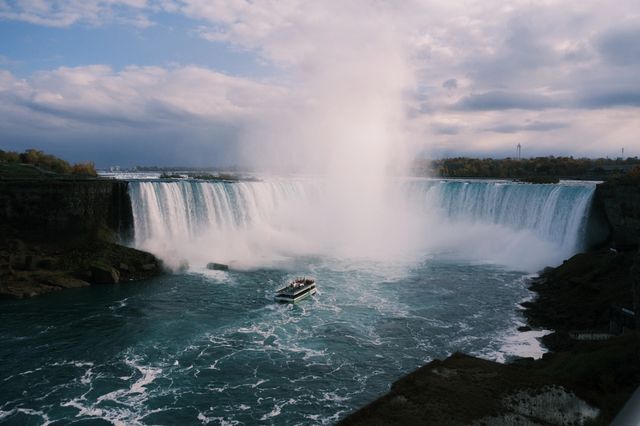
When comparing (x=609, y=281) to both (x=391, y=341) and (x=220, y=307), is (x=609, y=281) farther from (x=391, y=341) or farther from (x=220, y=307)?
(x=220, y=307)

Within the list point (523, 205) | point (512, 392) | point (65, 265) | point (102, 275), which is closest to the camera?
point (512, 392)

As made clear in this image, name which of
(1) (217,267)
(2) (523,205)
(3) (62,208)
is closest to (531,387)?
(1) (217,267)

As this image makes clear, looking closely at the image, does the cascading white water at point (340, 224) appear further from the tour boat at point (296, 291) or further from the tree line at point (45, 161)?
the tree line at point (45, 161)

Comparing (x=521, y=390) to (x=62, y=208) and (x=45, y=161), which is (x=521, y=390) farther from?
(x=45, y=161)

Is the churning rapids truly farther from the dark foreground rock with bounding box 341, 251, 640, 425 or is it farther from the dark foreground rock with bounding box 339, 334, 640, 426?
the dark foreground rock with bounding box 339, 334, 640, 426

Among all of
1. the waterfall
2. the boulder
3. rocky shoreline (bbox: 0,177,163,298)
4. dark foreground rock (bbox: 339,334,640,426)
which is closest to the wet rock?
rocky shoreline (bbox: 0,177,163,298)

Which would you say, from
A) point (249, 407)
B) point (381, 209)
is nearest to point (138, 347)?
point (249, 407)

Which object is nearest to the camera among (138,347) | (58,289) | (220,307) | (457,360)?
(457,360)
